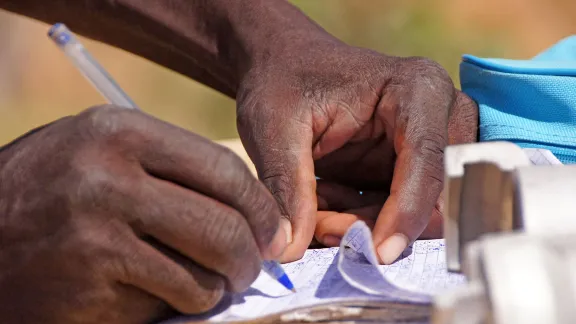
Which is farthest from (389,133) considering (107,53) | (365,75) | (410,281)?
(107,53)

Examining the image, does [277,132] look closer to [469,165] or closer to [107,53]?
[469,165]

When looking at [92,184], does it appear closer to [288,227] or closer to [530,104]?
[288,227]

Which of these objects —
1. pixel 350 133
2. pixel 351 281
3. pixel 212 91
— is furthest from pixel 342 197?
pixel 212 91

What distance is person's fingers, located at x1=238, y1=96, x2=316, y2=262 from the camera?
54cm

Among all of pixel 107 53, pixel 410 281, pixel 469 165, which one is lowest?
pixel 107 53

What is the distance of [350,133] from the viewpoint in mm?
644

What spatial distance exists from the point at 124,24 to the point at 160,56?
0.19ft

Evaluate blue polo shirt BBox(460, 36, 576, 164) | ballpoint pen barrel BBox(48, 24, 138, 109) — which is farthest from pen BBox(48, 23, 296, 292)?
blue polo shirt BBox(460, 36, 576, 164)

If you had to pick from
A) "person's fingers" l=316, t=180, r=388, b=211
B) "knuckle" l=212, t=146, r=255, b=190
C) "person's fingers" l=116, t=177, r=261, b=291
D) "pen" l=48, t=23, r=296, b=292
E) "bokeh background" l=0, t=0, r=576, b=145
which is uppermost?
"pen" l=48, t=23, r=296, b=292

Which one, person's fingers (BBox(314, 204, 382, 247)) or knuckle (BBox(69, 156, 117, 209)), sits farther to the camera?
person's fingers (BBox(314, 204, 382, 247))

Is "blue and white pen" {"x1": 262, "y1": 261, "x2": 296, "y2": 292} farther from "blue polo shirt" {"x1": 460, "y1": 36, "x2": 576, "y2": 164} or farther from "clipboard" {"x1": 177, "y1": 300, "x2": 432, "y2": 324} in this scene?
"blue polo shirt" {"x1": 460, "y1": 36, "x2": 576, "y2": 164}

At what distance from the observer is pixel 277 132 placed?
1.94ft

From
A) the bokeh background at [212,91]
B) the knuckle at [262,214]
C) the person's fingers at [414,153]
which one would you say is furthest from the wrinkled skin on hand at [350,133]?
the bokeh background at [212,91]

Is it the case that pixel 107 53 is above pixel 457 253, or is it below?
below
